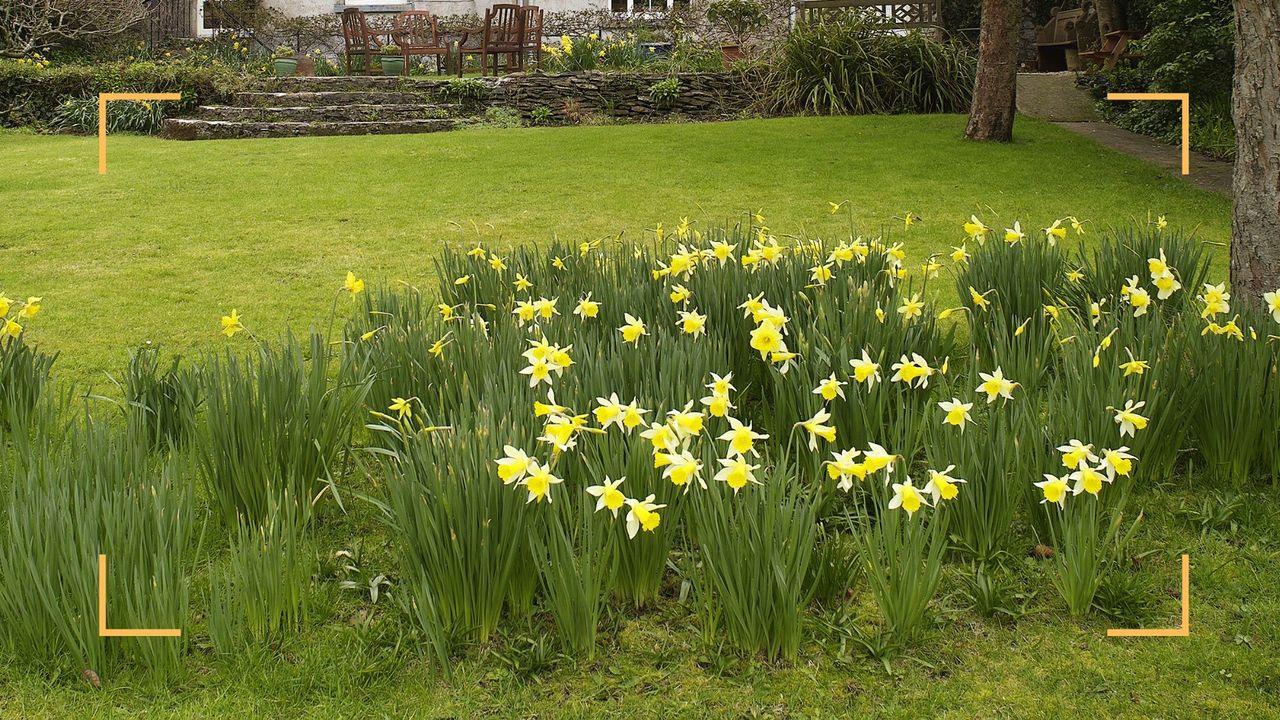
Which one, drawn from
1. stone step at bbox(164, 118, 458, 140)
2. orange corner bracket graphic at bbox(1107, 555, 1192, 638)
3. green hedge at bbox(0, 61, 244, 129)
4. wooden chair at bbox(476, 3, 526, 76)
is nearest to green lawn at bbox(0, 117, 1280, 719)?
orange corner bracket graphic at bbox(1107, 555, 1192, 638)

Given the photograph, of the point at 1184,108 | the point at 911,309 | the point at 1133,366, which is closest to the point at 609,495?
the point at 1133,366

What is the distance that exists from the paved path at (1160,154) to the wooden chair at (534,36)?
756cm

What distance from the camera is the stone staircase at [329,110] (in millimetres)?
11961

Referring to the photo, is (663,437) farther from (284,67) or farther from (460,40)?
(284,67)

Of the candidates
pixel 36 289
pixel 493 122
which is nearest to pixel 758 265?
pixel 36 289

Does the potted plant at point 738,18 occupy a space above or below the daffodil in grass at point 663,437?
above

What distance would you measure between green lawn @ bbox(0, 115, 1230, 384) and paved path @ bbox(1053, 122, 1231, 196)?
25 centimetres

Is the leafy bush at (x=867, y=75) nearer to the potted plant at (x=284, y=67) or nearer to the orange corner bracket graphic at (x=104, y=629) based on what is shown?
the potted plant at (x=284, y=67)

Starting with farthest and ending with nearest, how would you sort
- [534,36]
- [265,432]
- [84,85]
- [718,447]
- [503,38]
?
[534,36], [503,38], [84,85], [718,447], [265,432]

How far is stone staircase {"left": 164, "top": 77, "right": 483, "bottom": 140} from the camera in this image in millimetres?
11961

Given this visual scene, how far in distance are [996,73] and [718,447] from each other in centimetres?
776

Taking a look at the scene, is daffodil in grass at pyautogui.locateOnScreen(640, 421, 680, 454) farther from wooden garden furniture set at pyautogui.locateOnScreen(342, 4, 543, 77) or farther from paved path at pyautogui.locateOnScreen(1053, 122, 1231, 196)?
wooden garden furniture set at pyautogui.locateOnScreen(342, 4, 543, 77)

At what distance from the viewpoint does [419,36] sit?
17.4m

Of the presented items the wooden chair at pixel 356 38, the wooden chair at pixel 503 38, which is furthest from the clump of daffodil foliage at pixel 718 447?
the wooden chair at pixel 356 38
